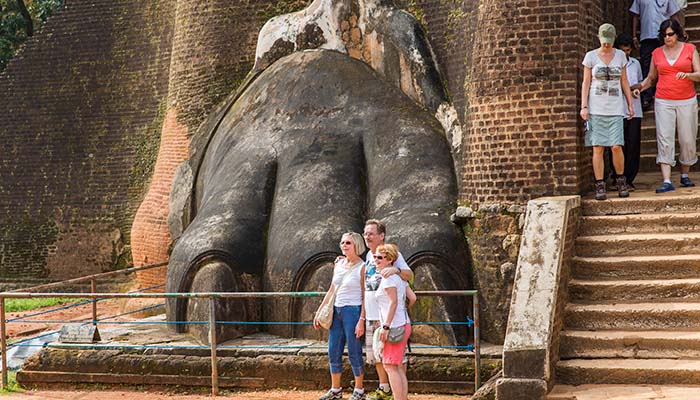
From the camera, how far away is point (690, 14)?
13602 millimetres

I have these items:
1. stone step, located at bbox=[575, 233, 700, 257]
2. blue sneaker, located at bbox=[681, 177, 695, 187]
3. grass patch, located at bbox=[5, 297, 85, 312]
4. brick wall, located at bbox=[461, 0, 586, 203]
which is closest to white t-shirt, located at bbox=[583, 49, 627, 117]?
brick wall, located at bbox=[461, 0, 586, 203]

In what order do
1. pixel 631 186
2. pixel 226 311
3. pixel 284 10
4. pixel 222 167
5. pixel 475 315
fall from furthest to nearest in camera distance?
pixel 284 10
pixel 222 167
pixel 226 311
pixel 631 186
pixel 475 315

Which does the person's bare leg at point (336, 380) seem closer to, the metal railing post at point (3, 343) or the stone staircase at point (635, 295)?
the stone staircase at point (635, 295)

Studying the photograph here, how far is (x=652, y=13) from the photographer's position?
12336 mm

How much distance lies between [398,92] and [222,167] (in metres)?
2.43

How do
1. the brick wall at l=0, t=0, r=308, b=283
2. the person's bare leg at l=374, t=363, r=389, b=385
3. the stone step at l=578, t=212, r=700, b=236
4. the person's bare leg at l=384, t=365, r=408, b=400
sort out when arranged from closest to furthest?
the person's bare leg at l=384, t=365, r=408, b=400 → the person's bare leg at l=374, t=363, r=389, b=385 → the stone step at l=578, t=212, r=700, b=236 → the brick wall at l=0, t=0, r=308, b=283

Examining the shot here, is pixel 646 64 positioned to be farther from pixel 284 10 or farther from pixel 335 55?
pixel 284 10

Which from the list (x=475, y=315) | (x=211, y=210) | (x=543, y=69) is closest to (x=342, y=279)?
(x=475, y=315)

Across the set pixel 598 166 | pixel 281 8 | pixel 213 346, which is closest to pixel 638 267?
pixel 598 166

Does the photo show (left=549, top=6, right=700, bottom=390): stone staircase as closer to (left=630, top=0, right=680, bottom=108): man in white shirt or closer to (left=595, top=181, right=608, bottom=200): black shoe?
(left=595, top=181, right=608, bottom=200): black shoe

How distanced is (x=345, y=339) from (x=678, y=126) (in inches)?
158

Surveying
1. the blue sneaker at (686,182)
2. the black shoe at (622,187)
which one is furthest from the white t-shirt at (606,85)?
the blue sneaker at (686,182)

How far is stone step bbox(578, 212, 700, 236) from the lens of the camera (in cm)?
979

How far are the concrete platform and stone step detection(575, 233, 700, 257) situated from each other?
1.44 m
